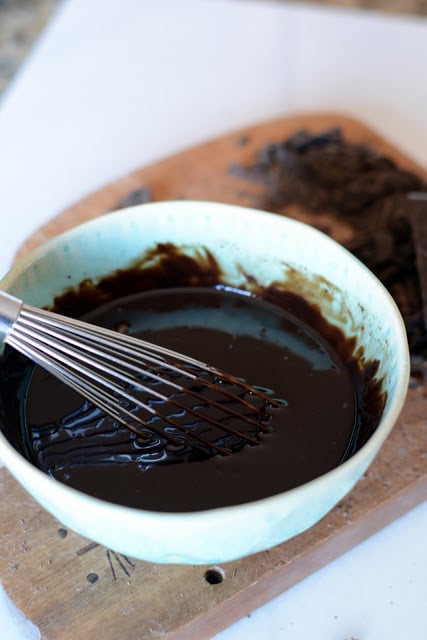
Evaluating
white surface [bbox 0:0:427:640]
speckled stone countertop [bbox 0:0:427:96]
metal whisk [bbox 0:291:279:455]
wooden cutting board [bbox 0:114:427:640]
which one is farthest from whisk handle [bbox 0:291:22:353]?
speckled stone countertop [bbox 0:0:427:96]

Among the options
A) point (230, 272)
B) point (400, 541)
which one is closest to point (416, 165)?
point (230, 272)

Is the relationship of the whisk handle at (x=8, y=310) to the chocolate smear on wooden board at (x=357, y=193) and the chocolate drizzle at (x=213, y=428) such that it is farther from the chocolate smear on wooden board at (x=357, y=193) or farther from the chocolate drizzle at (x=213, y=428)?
the chocolate smear on wooden board at (x=357, y=193)

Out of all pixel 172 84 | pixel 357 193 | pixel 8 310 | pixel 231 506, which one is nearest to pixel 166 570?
pixel 231 506

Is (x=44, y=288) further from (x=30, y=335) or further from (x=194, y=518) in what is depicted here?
(x=194, y=518)

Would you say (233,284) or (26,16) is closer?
(233,284)

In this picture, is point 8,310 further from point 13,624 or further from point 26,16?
point 26,16

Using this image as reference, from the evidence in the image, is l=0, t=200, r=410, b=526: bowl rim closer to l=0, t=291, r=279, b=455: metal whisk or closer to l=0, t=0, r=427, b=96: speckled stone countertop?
l=0, t=291, r=279, b=455: metal whisk

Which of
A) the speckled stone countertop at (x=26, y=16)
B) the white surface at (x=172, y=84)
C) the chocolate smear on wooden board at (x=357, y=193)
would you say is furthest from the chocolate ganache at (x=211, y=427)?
the speckled stone countertop at (x=26, y=16)
